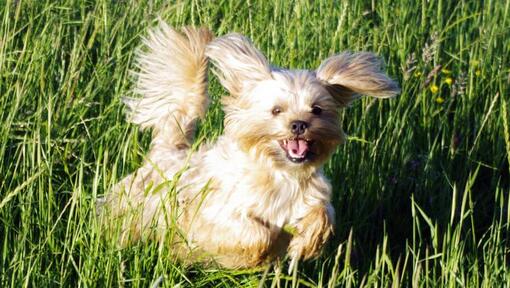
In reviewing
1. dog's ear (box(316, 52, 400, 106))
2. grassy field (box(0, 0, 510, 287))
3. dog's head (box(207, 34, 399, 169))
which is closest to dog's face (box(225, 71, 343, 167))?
dog's head (box(207, 34, 399, 169))

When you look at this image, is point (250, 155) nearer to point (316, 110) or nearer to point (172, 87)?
point (316, 110)

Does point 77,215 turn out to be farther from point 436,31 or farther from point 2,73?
point 436,31

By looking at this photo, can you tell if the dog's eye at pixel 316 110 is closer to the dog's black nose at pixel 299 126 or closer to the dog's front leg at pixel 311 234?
the dog's black nose at pixel 299 126

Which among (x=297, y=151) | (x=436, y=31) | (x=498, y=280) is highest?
(x=436, y=31)

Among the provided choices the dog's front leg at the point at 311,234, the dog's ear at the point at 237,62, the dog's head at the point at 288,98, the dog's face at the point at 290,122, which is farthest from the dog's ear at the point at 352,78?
the dog's front leg at the point at 311,234

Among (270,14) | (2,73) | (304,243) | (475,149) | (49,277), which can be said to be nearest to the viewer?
(49,277)

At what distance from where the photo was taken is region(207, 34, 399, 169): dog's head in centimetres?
439

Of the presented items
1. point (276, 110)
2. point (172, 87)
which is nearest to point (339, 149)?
point (172, 87)

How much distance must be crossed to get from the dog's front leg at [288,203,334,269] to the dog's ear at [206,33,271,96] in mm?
568

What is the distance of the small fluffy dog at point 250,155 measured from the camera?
4414mm

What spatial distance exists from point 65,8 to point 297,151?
72.4 inches

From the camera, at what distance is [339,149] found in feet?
Result: 17.4

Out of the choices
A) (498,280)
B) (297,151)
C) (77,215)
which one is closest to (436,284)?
(498,280)

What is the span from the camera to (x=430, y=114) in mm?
5809
